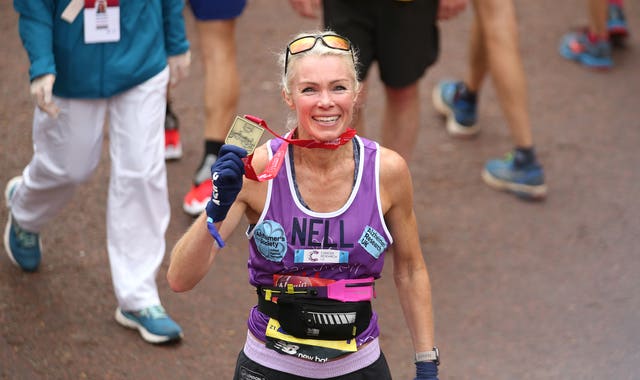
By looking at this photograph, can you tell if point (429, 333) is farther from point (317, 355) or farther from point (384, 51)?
point (384, 51)

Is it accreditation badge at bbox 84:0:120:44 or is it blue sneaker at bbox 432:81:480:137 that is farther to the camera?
blue sneaker at bbox 432:81:480:137

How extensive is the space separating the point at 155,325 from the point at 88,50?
50.5 inches

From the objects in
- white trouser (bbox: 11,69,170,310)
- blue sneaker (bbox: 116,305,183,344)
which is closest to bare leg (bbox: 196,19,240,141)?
white trouser (bbox: 11,69,170,310)

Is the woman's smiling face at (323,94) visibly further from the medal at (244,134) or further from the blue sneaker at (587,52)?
the blue sneaker at (587,52)

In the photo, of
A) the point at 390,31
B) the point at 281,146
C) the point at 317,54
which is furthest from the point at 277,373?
the point at 390,31

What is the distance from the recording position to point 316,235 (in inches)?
130

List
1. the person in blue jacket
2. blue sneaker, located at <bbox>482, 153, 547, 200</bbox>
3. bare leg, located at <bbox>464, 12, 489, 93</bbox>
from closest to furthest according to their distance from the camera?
the person in blue jacket → blue sneaker, located at <bbox>482, 153, 547, 200</bbox> → bare leg, located at <bbox>464, 12, 489, 93</bbox>

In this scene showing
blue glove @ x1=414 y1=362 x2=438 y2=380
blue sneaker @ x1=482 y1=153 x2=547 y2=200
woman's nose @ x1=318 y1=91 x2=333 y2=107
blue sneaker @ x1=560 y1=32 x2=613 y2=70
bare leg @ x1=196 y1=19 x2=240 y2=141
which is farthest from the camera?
blue sneaker @ x1=560 y1=32 x2=613 y2=70

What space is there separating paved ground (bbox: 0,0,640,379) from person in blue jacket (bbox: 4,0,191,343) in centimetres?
30

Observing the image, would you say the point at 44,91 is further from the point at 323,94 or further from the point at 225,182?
the point at 225,182

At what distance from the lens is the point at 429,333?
349 cm

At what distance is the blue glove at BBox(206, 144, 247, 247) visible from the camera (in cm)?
298

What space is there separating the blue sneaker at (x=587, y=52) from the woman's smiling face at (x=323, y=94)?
19.4 feet

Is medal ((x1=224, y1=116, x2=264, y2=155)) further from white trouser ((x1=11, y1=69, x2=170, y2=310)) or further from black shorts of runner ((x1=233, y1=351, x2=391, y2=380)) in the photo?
white trouser ((x1=11, y1=69, x2=170, y2=310))
